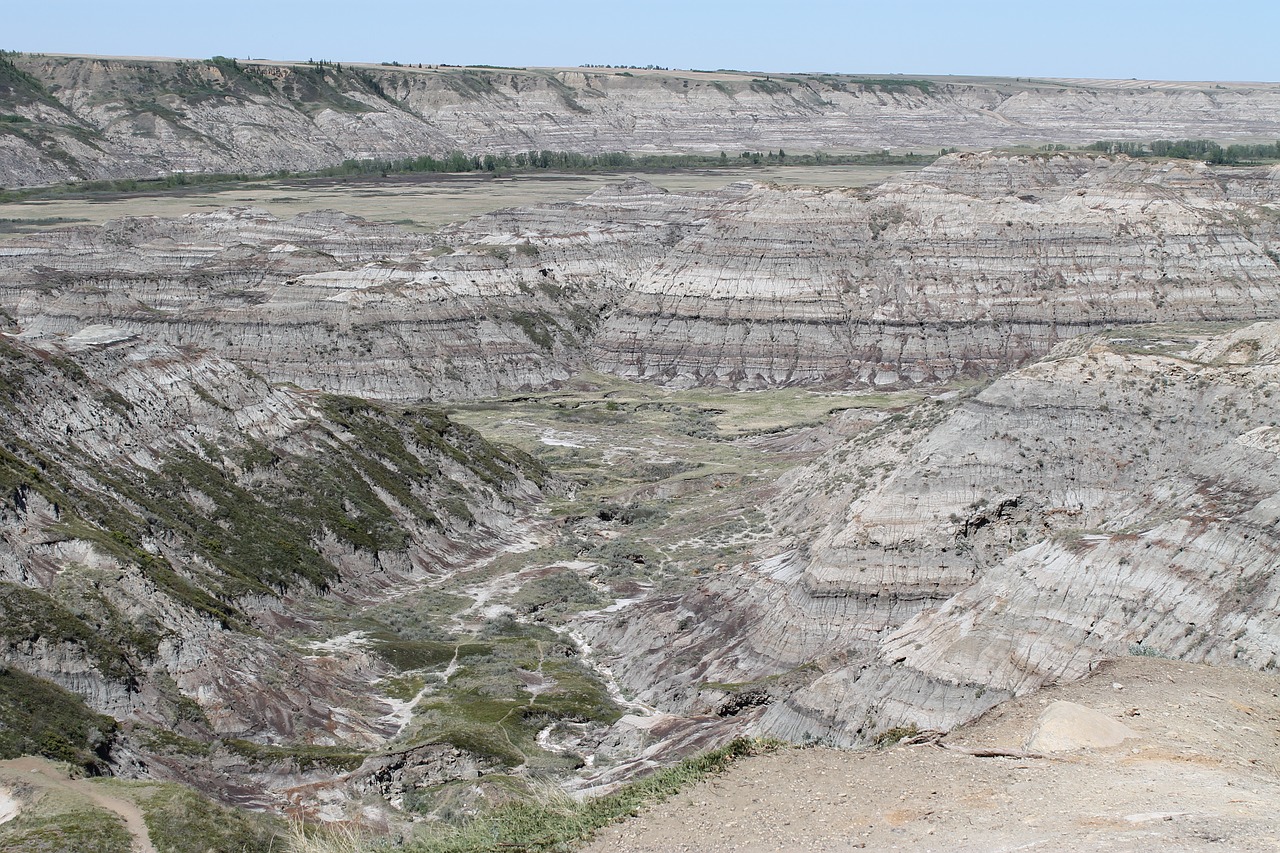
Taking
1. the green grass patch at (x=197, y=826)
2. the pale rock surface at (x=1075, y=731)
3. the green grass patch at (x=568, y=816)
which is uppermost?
the pale rock surface at (x=1075, y=731)

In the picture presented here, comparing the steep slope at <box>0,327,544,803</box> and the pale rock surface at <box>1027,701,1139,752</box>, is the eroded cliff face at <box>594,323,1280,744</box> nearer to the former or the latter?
the pale rock surface at <box>1027,701,1139,752</box>

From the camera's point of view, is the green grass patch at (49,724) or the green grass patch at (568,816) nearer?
the green grass patch at (568,816)

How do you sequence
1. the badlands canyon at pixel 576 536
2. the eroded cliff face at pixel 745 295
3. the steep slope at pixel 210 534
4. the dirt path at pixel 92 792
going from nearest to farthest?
the dirt path at pixel 92 792, the badlands canyon at pixel 576 536, the steep slope at pixel 210 534, the eroded cliff face at pixel 745 295

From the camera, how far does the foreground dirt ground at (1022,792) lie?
699 inches

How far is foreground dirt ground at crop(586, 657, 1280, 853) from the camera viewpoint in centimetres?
1777

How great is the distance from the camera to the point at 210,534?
54250 mm

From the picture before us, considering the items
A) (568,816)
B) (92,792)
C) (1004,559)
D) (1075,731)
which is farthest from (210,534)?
(1075,731)

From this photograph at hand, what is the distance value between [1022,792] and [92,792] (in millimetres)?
20195

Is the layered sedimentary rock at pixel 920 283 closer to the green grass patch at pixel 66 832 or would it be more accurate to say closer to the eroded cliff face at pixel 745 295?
the eroded cliff face at pixel 745 295

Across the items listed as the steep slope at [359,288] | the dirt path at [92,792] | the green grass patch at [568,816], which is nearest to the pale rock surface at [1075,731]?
the green grass patch at [568,816]

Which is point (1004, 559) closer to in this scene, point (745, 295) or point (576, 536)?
point (576, 536)

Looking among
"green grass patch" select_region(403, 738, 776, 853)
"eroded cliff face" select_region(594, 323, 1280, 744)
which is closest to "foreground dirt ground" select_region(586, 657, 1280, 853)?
"green grass patch" select_region(403, 738, 776, 853)

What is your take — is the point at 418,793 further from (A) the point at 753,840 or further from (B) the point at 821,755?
(A) the point at 753,840

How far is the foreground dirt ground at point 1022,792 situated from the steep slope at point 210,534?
19.3 m
